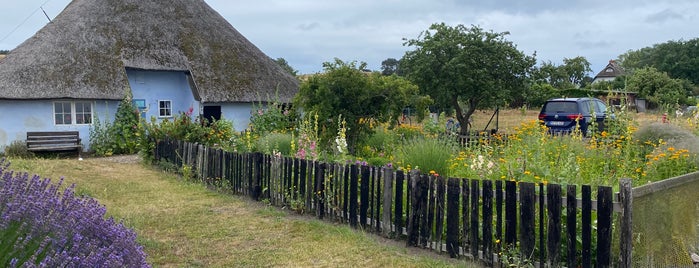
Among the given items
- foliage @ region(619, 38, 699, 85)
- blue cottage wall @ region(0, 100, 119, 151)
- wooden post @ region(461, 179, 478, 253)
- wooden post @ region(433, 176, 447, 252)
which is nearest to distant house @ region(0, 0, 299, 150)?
blue cottage wall @ region(0, 100, 119, 151)

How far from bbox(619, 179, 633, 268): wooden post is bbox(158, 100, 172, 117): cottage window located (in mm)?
17541

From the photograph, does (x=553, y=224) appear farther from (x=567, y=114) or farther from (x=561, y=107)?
(x=561, y=107)

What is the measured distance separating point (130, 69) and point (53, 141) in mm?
3852

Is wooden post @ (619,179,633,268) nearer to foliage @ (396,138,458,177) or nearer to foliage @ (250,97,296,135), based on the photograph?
foliage @ (396,138,458,177)

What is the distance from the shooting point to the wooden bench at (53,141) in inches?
595

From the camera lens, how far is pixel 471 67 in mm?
17094

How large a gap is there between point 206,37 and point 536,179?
17.8 metres

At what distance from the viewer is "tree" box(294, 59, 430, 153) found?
35.7ft

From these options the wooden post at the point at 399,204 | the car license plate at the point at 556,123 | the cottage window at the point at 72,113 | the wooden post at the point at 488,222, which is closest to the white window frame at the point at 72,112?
the cottage window at the point at 72,113

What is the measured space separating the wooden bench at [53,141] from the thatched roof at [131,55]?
1149 mm

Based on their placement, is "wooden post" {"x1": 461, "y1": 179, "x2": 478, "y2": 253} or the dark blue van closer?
"wooden post" {"x1": 461, "y1": 179, "x2": 478, "y2": 253}

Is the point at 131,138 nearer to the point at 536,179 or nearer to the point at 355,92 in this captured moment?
the point at 355,92

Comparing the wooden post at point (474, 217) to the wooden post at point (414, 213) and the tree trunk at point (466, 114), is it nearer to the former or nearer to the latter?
the wooden post at point (414, 213)

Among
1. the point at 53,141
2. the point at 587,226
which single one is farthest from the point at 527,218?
the point at 53,141
